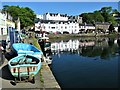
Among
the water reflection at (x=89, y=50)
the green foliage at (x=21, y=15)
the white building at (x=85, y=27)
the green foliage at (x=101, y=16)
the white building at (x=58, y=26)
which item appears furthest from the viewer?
the green foliage at (x=101, y=16)

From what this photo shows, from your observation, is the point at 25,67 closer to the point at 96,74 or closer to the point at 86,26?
the point at 96,74

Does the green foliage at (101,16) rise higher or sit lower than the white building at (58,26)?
higher

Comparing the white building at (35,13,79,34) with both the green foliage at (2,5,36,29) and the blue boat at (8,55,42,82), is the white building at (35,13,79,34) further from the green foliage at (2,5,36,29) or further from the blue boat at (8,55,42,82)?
the blue boat at (8,55,42,82)

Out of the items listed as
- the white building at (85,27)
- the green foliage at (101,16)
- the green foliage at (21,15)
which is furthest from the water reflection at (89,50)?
the green foliage at (101,16)

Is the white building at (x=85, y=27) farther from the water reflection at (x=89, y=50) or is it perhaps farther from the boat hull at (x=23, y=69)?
the boat hull at (x=23, y=69)

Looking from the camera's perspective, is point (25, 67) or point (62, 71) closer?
point (25, 67)

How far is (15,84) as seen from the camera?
13883mm

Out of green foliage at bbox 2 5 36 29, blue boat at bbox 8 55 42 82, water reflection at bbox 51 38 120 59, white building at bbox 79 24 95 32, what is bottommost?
water reflection at bbox 51 38 120 59

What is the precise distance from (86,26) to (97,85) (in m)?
115

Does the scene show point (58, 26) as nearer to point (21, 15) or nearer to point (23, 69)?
point (21, 15)

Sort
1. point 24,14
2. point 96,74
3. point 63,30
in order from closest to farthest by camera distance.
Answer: point 96,74
point 24,14
point 63,30

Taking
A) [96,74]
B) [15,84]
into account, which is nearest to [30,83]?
[15,84]

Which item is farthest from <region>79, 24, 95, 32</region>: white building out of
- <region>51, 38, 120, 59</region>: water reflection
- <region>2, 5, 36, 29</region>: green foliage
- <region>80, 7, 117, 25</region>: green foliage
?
<region>51, 38, 120, 59</region>: water reflection

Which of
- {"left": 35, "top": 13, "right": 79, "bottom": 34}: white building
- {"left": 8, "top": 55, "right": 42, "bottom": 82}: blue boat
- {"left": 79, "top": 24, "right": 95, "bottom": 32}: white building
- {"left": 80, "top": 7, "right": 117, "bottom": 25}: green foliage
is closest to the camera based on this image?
{"left": 8, "top": 55, "right": 42, "bottom": 82}: blue boat
